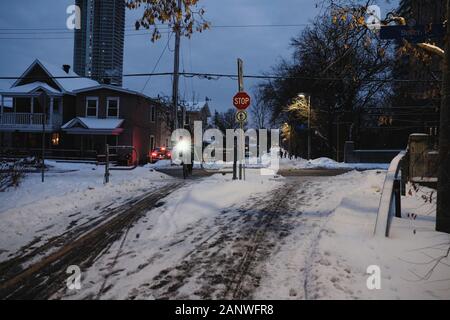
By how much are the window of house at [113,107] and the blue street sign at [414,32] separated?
32479 millimetres

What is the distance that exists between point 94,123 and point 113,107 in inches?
88.4

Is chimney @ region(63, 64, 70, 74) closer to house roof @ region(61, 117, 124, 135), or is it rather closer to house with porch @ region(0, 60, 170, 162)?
house with porch @ region(0, 60, 170, 162)

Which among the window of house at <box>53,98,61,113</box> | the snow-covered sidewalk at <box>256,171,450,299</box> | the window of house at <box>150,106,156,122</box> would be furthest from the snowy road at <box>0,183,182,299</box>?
the window of house at <box>150,106,156,122</box>

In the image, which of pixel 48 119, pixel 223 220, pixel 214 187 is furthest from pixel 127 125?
pixel 223 220

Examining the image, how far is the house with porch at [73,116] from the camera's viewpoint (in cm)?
3656

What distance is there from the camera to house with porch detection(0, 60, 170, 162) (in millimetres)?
36562

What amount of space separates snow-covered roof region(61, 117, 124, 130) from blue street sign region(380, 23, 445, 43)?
30.6 metres

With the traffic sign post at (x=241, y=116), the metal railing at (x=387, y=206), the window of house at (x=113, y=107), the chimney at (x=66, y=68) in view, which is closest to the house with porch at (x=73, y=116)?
the window of house at (x=113, y=107)

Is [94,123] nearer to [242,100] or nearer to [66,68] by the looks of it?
[66,68]

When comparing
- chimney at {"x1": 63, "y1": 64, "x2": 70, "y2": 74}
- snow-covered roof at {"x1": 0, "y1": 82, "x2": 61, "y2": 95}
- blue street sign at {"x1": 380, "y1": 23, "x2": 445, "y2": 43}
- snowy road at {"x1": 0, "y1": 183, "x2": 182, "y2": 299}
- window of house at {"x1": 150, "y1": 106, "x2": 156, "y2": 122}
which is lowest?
snowy road at {"x1": 0, "y1": 183, "x2": 182, "y2": 299}

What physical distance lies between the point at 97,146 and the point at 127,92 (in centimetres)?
544

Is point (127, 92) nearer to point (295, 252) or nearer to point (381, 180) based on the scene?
point (381, 180)

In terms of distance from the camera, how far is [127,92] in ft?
121

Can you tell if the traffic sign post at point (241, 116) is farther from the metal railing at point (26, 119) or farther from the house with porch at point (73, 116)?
the metal railing at point (26, 119)
